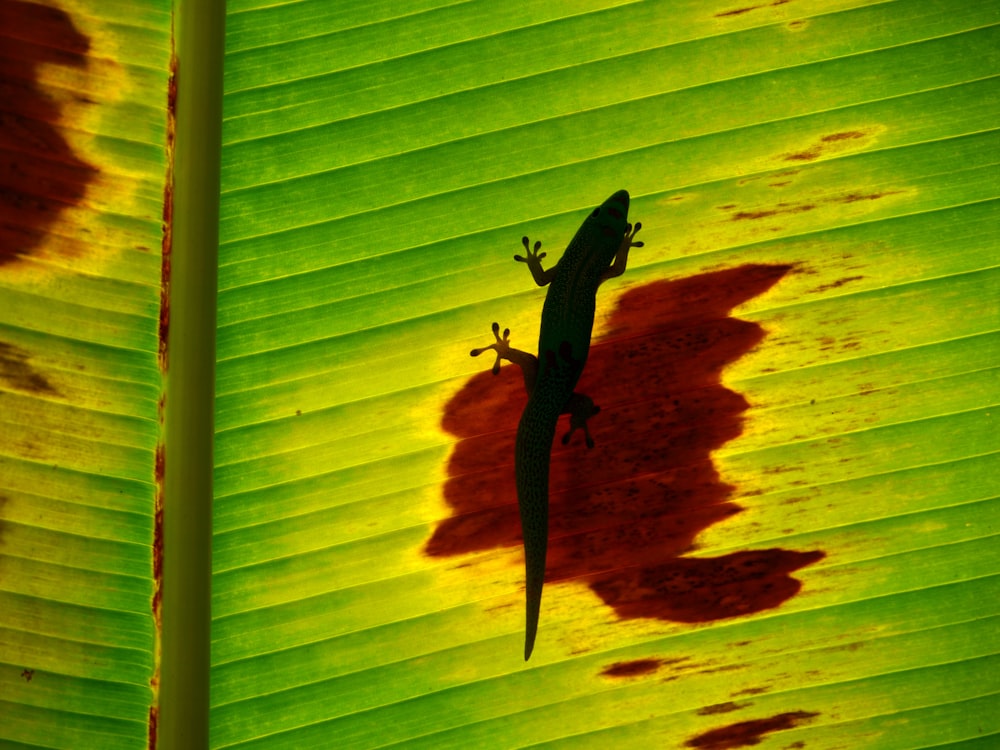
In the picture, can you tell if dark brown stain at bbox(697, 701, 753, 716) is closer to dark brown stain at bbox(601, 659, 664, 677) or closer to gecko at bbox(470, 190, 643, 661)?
dark brown stain at bbox(601, 659, 664, 677)

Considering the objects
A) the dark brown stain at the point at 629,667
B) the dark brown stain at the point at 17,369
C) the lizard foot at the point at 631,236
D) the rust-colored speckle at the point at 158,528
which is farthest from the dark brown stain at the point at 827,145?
the dark brown stain at the point at 17,369

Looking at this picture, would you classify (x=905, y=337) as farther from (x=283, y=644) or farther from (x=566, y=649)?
(x=283, y=644)

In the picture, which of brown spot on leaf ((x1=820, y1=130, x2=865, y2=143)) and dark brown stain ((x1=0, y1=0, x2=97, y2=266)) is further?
brown spot on leaf ((x1=820, y1=130, x2=865, y2=143))

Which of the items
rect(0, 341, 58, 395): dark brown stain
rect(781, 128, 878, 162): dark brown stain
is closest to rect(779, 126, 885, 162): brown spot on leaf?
rect(781, 128, 878, 162): dark brown stain

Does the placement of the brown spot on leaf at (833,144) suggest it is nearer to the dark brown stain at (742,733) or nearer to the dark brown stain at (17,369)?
the dark brown stain at (742,733)

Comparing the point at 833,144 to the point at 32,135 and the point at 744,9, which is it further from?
the point at 32,135

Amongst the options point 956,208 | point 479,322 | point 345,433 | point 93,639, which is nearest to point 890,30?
point 956,208

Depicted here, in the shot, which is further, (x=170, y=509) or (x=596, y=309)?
Result: (x=596, y=309)
